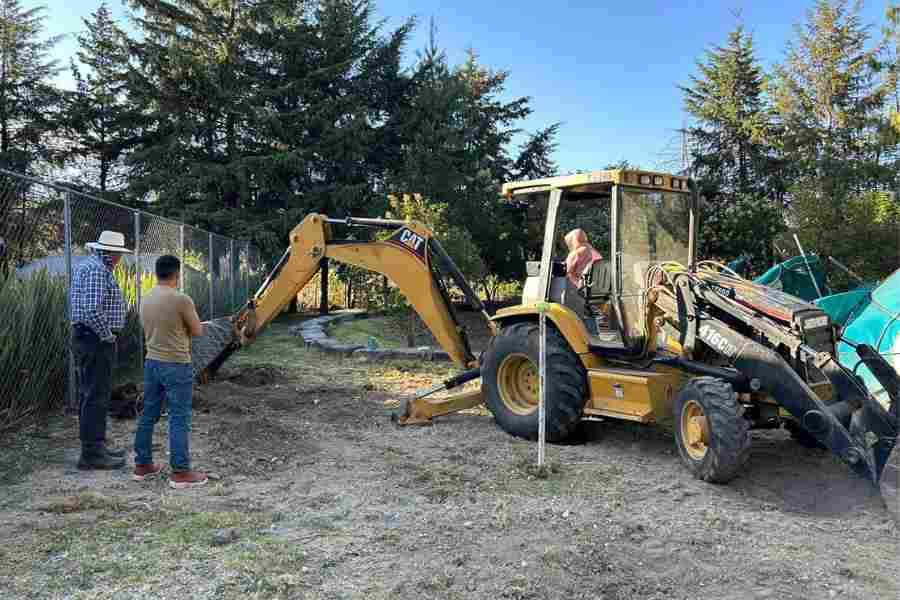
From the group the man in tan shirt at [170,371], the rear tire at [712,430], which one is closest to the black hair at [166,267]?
the man in tan shirt at [170,371]

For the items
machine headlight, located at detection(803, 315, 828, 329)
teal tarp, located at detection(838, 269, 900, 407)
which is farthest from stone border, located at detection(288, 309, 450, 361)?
machine headlight, located at detection(803, 315, 828, 329)

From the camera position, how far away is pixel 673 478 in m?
5.38

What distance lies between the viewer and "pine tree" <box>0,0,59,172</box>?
76.0ft

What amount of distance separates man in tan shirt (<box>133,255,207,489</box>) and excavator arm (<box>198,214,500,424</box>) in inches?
→ 101

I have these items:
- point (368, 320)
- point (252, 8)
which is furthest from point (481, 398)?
point (252, 8)

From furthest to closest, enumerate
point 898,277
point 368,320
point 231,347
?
point 368,320
point 231,347
point 898,277

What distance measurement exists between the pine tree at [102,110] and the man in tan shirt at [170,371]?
63.6 ft

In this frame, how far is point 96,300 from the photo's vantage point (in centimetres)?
560

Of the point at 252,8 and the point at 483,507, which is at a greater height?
the point at 252,8

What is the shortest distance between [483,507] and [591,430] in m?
2.60

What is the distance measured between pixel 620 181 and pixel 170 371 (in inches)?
161

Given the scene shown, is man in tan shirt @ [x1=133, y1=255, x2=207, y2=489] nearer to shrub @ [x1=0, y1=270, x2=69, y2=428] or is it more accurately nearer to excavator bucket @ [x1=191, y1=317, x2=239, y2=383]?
shrub @ [x1=0, y1=270, x2=69, y2=428]

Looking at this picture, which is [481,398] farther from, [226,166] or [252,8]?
[252,8]

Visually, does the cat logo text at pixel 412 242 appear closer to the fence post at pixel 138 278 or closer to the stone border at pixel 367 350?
the fence post at pixel 138 278
